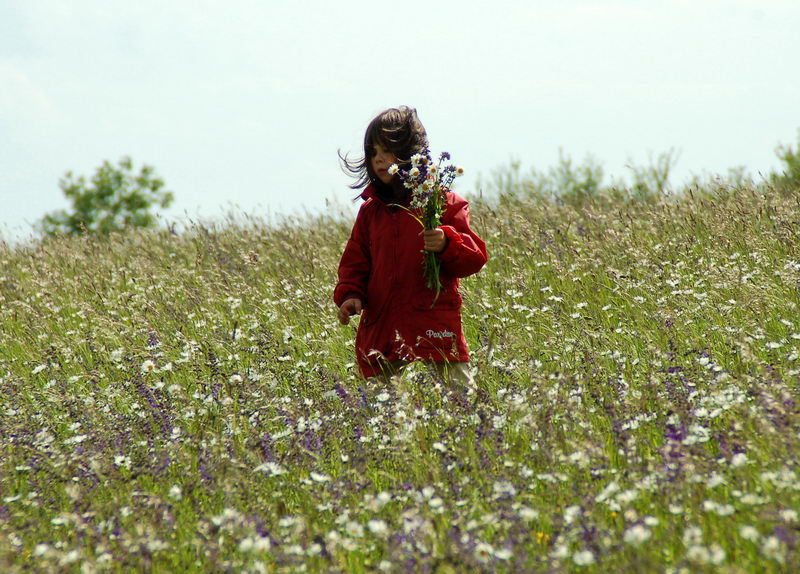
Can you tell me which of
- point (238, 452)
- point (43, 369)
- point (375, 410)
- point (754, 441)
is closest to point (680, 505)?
point (754, 441)

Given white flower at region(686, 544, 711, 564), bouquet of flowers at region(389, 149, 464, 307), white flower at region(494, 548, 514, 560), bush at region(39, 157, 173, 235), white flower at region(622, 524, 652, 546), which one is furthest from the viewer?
bush at region(39, 157, 173, 235)

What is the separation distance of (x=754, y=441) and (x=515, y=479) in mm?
913

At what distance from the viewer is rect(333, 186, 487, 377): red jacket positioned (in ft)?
13.8

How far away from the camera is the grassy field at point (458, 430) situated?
275cm

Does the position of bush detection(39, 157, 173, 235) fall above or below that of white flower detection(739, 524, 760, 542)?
above

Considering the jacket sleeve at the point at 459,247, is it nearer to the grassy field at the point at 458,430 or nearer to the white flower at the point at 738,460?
the grassy field at the point at 458,430

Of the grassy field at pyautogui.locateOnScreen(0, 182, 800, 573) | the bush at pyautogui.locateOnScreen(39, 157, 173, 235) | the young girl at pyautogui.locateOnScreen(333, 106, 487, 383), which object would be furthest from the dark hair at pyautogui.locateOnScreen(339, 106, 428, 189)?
the bush at pyautogui.locateOnScreen(39, 157, 173, 235)

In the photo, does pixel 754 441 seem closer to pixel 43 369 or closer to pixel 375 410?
pixel 375 410

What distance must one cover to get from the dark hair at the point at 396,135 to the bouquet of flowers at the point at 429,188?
0.16 meters

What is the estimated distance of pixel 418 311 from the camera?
14.0ft

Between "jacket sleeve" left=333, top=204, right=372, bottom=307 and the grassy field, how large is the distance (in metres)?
0.49

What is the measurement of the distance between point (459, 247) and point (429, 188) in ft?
1.11

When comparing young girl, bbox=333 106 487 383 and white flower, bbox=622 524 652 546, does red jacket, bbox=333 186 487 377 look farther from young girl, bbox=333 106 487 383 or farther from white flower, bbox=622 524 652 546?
white flower, bbox=622 524 652 546

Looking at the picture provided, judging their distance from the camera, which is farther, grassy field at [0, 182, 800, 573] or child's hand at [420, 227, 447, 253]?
child's hand at [420, 227, 447, 253]
